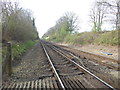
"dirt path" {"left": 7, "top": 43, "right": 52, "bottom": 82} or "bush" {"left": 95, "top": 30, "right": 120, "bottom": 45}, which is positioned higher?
"bush" {"left": 95, "top": 30, "right": 120, "bottom": 45}

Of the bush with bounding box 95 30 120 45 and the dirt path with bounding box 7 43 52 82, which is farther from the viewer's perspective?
the bush with bounding box 95 30 120 45

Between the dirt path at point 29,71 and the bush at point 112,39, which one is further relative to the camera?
the bush at point 112,39

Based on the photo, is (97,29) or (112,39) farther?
(97,29)

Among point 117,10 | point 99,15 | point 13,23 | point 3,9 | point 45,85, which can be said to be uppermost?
point 99,15

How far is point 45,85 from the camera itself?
13.8 ft

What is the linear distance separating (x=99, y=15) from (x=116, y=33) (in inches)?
728

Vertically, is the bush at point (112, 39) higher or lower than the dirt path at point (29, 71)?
higher

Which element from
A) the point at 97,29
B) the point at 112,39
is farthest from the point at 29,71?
the point at 97,29

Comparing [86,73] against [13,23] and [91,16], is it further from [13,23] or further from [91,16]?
[91,16]

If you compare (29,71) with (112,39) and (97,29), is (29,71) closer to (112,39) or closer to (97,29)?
(112,39)

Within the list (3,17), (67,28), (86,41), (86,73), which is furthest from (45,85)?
(67,28)

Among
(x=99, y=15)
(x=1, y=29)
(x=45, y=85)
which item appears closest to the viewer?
(x=45, y=85)

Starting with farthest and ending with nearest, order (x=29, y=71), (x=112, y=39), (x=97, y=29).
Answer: (x=97, y=29)
(x=112, y=39)
(x=29, y=71)

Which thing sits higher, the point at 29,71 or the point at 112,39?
the point at 112,39
